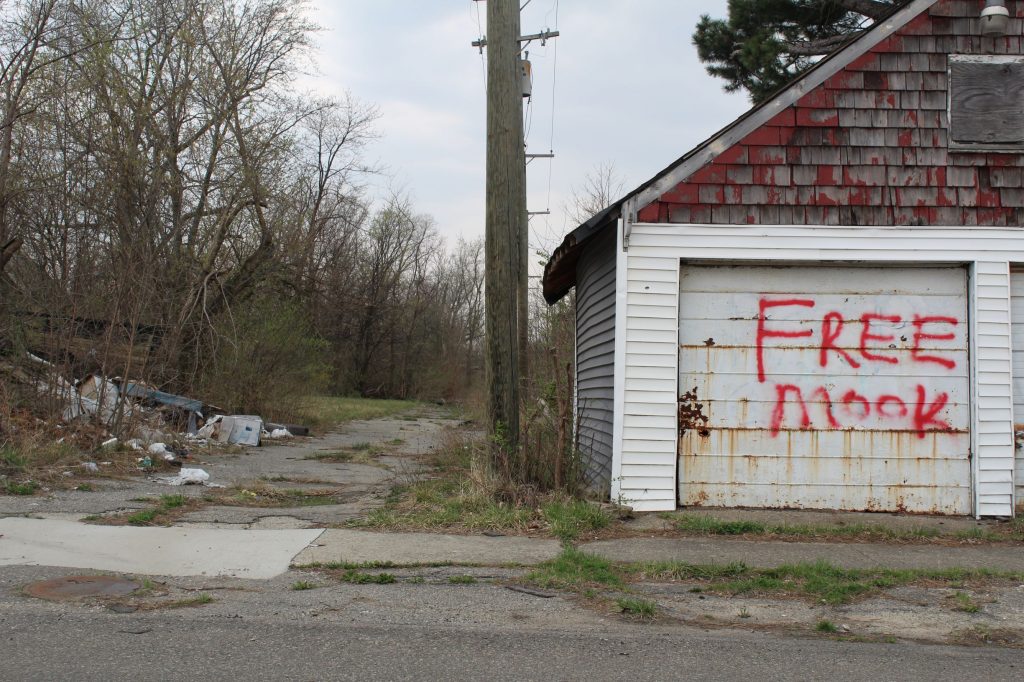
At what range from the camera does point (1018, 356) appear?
8891 mm

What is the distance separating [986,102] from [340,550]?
298 inches

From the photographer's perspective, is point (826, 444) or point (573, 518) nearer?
point (573, 518)

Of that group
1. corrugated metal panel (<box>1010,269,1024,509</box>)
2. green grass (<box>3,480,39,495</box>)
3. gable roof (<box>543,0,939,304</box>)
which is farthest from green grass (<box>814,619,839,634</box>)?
green grass (<box>3,480,39,495</box>)

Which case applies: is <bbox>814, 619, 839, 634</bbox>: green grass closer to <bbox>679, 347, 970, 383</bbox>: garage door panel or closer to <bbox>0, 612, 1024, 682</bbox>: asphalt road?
<bbox>0, 612, 1024, 682</bbox>: asphalt road

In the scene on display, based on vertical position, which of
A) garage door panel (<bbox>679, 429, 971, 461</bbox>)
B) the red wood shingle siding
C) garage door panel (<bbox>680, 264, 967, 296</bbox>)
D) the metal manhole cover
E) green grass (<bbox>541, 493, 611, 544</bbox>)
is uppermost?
the red wood shingle siding

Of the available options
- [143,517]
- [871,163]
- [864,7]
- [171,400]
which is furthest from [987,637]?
[864,7]

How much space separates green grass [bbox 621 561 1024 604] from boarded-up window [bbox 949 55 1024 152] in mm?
4471

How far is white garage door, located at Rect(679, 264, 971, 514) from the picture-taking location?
8.67 m

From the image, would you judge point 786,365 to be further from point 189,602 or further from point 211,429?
point 211,429

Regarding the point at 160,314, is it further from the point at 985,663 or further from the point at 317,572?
the point at 985,663

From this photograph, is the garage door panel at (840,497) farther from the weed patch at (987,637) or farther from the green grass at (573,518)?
the weed patch at (987,637)

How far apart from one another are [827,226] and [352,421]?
1986 centimetres

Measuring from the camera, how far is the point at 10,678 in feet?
13.3

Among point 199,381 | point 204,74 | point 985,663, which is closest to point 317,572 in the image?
point 985,663
